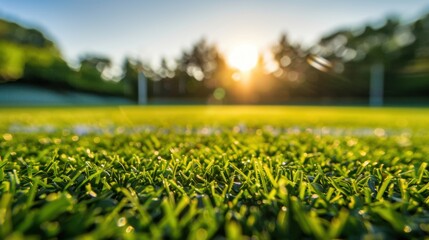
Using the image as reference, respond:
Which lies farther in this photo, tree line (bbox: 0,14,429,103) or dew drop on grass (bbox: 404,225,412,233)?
tree line (bbox: 0,14,429,103)

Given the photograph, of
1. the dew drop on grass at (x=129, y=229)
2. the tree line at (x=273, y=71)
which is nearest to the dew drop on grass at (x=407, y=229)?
Answer: the dew drop on grass at (x=129, y=229)

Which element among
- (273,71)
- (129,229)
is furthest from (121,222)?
(273,71)

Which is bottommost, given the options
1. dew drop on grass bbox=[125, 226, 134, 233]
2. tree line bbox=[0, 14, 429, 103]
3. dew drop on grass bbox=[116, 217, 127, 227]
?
dew drop on grass bbox=[125, 226, 134, 233]

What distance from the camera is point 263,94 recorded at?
1601 inches

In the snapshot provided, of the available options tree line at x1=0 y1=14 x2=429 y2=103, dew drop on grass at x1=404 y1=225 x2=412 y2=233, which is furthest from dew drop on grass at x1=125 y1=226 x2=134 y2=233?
tree line at x1=0 y1=14 x2=429 y2=103

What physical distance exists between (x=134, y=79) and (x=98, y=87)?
558 cm

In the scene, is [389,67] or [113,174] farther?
[389,67]

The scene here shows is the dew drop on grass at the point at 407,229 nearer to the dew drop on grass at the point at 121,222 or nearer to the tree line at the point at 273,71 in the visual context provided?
the dew drop on grass at the point at 121,222

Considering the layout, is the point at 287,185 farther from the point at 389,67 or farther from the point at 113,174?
the point at 389,67

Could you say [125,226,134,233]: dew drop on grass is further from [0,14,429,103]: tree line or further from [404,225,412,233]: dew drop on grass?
[0,14,429,103]: tree line

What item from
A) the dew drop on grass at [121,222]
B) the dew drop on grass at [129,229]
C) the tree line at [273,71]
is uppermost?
the tree line at [273,71]

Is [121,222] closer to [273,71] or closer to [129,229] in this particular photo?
[129,229]

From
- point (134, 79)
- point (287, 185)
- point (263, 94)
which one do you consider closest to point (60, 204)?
point (287, 185)

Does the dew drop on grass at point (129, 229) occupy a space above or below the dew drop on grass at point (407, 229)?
below
